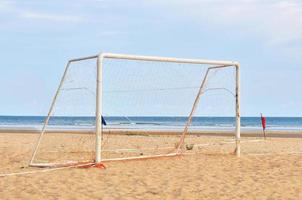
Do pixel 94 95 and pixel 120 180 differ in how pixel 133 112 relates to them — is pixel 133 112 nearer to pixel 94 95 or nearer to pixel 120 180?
pixel 94 95

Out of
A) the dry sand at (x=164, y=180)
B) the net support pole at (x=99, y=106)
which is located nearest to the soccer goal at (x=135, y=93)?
the net support pole at (x=99, y=106)

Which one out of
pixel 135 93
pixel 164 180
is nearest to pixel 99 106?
pixel 135 93

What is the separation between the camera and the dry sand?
10039 millimetres

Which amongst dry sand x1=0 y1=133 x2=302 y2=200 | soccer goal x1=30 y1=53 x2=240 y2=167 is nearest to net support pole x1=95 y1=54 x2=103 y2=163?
soccer goal x1=30 y1=53 x2=240 y2=167

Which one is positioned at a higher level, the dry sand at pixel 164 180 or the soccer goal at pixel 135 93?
the soccer goal at pixel 135 93

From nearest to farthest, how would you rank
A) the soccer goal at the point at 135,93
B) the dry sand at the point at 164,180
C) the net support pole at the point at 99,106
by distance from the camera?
the dry sand at the point at 164,180 < the net support pole at the point at 99,106 < the soccer goal at the point at 135,93

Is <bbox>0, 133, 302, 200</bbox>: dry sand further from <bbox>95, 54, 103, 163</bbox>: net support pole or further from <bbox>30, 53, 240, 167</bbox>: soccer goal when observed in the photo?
<bbox>30, 53, 240, 167</bbox>: soccer goal

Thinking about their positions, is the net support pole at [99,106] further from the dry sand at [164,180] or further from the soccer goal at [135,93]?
the dry sand at [164,180]

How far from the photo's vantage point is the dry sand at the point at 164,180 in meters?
10.0

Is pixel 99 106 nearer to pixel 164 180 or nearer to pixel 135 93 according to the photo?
pixel 135 93

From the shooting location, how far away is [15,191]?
10.1m

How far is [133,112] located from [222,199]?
5434 mm

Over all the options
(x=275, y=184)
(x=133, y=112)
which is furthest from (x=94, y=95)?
(x=275, y=184)

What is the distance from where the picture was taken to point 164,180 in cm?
1145
